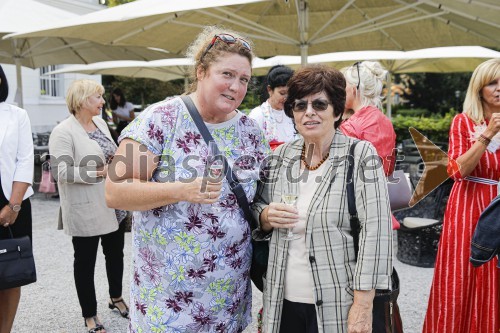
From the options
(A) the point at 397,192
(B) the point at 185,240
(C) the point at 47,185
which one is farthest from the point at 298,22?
(C) the point at 47,185

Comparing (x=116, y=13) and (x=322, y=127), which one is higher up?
(x=116, y=13)

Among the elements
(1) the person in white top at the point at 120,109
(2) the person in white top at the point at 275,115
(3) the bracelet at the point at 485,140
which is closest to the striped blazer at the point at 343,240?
(3) the bracelet at the point at 485,140

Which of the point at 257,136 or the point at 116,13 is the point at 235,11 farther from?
the point at 257,136

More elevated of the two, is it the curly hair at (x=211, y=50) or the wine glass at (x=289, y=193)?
the curly hair at (x=211, y=50)

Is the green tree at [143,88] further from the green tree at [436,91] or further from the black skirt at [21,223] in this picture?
the black skirt at [21,223]

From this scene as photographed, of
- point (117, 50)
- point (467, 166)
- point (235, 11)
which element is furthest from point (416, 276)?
point (117, 50)

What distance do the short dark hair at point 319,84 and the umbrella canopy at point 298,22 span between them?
2.87 meters

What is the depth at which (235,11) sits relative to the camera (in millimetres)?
6496

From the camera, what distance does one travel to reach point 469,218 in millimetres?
3299

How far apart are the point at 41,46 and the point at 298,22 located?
19.6ft

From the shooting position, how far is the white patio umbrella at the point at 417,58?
1094cm

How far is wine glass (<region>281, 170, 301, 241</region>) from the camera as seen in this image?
7.36 feet

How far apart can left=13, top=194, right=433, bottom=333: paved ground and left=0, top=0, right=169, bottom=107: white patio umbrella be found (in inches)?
131

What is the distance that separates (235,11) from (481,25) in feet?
10.7
